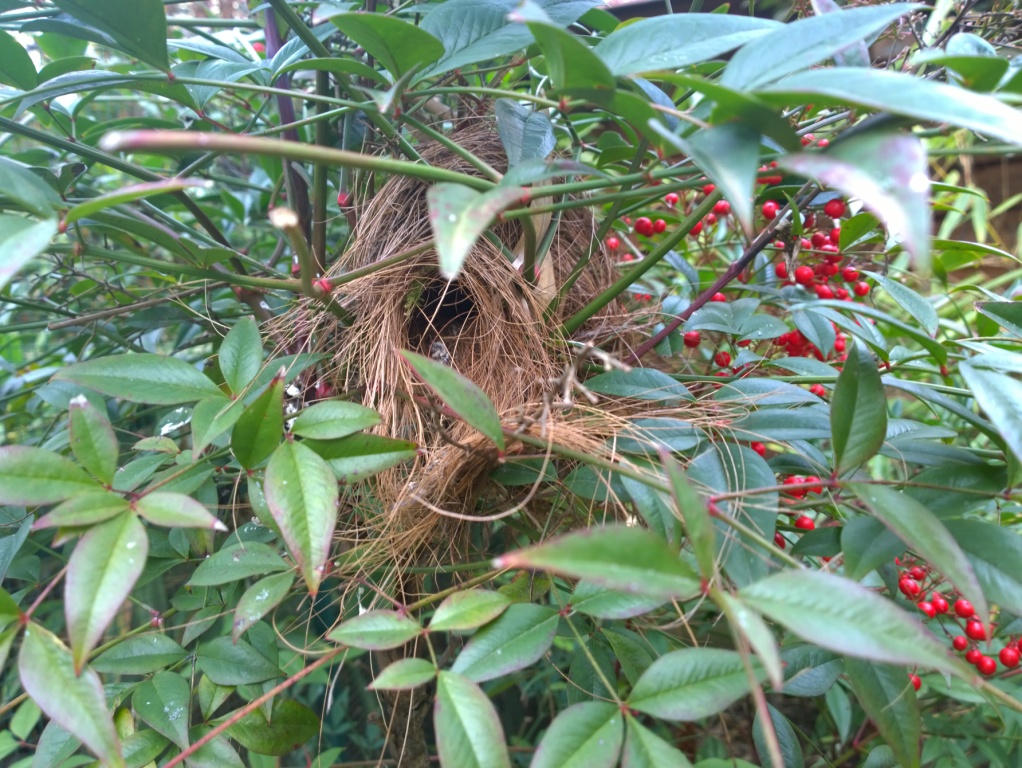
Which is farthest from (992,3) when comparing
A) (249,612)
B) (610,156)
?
(249,612)

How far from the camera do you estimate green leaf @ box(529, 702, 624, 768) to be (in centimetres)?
34

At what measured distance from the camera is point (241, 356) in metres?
0.50

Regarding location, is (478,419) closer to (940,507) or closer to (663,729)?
(940,507)

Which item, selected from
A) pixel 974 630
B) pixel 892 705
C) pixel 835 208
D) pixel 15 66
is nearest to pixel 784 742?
pixel 892 705

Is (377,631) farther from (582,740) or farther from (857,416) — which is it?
(857,416)

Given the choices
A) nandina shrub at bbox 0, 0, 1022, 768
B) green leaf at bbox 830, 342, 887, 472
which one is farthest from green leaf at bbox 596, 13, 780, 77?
green leaf at bbox 830, 342, 887, 472

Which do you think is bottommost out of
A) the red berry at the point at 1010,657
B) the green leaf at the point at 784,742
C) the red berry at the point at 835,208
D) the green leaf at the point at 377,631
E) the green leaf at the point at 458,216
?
the red berry at the point at 1010,657

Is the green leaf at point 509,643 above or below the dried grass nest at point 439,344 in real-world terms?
below

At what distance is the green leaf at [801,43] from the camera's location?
1.07 ft

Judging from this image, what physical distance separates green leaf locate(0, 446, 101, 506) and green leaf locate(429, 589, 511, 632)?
218mm

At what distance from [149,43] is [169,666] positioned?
512mm

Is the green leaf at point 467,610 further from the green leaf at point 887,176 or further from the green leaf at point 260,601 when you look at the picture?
the green leaf at point 887,176

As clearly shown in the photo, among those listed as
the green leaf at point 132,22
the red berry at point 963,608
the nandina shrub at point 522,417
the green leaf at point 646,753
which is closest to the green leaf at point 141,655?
the nandina shrub at point 522,417

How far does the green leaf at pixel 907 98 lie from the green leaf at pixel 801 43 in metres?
0.03
